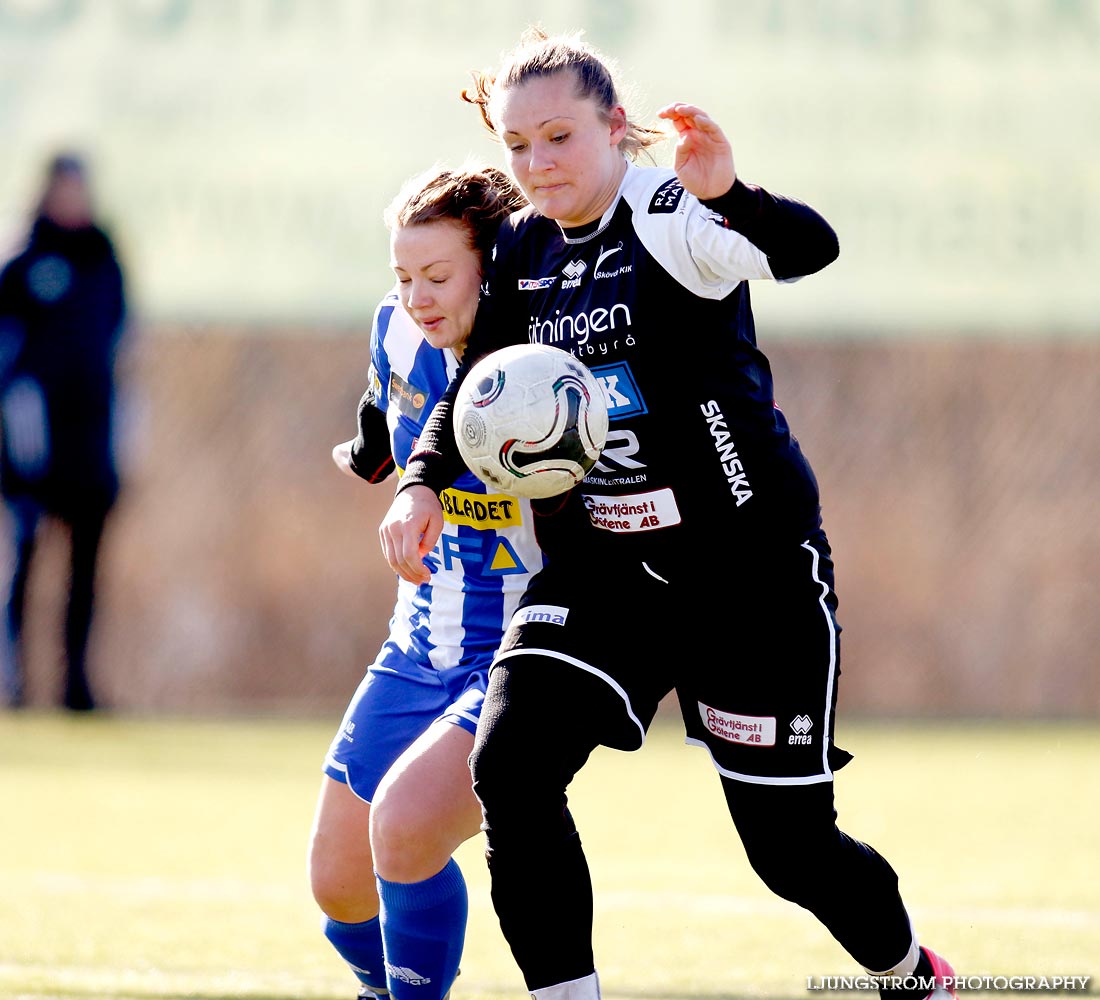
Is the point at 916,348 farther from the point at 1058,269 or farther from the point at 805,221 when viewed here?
the point at 805,221

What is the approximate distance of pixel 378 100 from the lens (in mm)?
10516

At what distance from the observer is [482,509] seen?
12.3ft

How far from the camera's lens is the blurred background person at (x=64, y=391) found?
32.5 feet

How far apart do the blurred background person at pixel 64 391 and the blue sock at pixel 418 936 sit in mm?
6705

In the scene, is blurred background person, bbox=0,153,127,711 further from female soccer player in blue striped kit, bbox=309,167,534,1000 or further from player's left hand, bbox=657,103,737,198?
player's left hand, bbox=657,103,737,198

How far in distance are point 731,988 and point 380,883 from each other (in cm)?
112

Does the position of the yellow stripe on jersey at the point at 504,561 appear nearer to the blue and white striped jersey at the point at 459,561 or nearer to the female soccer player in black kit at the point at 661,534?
the blue and white striped jersey at the point at 459,561

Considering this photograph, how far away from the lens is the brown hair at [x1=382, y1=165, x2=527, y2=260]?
3.74 meters

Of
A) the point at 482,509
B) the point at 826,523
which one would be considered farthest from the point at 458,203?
the point at 826,523

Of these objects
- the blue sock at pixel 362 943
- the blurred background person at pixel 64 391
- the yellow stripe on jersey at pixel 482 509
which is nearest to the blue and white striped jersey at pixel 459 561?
the yellow stripe on jersey at pixel 482 509

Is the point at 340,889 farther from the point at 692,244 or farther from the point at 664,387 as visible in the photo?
the point at 692,244

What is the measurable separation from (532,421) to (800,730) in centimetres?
82

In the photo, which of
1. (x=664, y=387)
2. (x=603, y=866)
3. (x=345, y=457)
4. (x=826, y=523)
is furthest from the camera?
(x=826, y=523)

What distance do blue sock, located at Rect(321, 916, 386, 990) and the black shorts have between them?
30.4 inches
